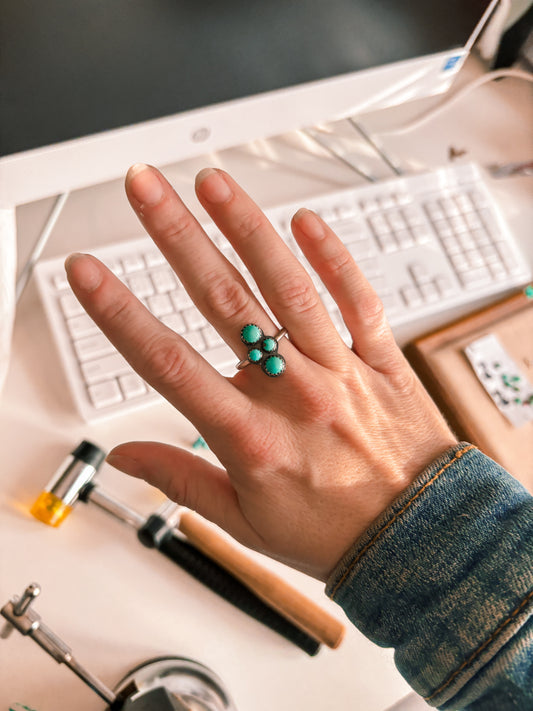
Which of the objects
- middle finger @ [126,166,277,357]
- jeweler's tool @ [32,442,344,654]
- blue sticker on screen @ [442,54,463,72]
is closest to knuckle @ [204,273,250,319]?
middle finger @ [126,166,277,357]

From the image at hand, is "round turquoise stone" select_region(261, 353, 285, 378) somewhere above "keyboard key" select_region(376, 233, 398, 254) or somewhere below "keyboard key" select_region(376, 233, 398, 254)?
below

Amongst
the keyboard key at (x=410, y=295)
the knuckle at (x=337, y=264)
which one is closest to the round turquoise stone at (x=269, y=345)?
the knuckle at (x=337, y=264)

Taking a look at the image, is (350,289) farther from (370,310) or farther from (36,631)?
(36,631)

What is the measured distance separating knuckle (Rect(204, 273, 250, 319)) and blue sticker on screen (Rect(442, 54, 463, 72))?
1.45ft

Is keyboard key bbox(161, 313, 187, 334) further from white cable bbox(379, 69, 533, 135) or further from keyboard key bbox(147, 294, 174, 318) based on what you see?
white cable bbox(379, 69, 533, 135)

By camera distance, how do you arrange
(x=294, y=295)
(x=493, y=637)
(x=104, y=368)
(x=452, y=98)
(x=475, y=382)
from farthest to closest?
(x=452, y=98) < (x=475, y=382) < (x=104, y=368) < (x=294, y=295) < (x=493, y=637)

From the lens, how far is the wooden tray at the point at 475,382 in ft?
2.32

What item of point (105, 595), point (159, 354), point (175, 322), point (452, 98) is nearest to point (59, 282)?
point (175, 322)

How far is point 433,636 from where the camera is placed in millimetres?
440

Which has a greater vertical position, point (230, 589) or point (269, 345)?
point (269, 345)

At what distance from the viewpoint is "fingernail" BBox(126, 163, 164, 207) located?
1.55ft

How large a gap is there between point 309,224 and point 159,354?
7.6 inches

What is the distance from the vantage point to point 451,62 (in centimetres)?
71

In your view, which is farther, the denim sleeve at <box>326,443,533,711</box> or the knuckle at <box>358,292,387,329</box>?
the knuckle at <box>358,292,387,329</box>
